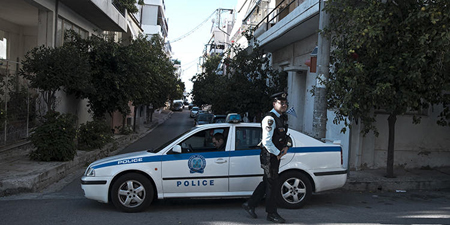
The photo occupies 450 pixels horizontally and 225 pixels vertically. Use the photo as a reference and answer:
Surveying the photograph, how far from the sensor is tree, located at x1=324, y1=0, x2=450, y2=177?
24.7ft

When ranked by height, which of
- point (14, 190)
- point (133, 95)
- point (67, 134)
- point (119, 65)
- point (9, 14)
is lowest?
point (14, 190)

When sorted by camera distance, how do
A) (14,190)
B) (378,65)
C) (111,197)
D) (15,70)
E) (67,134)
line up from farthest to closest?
(15,70) < (67,134) < (378,65) < (14,190) < (111,197)

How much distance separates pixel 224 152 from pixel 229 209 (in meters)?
1.00

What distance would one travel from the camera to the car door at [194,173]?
6281mm

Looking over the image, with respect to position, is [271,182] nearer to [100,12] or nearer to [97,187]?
[97,187]

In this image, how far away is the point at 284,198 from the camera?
6445 mm

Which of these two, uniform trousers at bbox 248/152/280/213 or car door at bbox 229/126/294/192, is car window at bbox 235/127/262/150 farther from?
uniform trousers at bbox 248/152/280/213

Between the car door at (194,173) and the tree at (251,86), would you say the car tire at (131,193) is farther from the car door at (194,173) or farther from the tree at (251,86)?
the tree at (251,86)

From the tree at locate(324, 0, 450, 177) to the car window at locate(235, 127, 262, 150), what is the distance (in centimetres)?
255

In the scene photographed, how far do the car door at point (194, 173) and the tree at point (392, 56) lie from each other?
337 cm

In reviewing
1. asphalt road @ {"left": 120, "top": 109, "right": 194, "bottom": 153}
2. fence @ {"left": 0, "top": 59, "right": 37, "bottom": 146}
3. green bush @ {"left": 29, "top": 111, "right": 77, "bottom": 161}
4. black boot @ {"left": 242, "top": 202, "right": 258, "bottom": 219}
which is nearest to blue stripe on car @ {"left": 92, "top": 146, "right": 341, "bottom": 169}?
black boot @ {"left": 242, "top": 202, "right": 258, "bottom": 219}

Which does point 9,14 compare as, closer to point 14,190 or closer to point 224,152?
point 14,190

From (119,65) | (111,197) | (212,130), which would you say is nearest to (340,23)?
(212,130)

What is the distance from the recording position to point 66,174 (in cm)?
982
